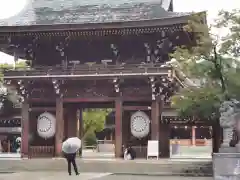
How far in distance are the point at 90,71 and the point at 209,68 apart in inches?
322

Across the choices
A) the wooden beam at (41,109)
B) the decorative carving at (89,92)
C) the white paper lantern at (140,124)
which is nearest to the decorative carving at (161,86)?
the white paper lantern at (140,124)

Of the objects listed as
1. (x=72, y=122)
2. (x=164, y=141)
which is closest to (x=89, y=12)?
(x=72, y=122)

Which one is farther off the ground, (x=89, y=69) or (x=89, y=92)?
(x=89, y=69)

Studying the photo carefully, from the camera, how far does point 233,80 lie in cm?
2225

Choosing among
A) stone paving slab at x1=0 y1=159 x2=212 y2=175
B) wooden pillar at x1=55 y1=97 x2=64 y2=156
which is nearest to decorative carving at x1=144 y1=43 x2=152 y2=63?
wooden pillar at x1=55 y1=97 x2=64 y2=156

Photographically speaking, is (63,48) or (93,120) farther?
(93,120)

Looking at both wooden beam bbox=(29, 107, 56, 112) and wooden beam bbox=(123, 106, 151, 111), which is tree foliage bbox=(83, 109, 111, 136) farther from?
wooden beam bbox=(123, 106, 151, 111)

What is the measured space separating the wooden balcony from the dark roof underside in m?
2.77

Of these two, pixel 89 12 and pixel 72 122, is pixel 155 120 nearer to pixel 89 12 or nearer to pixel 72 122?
pixel 72 122

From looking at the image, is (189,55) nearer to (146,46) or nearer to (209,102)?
(209,102)

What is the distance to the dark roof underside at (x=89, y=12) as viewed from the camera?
97.3 ft

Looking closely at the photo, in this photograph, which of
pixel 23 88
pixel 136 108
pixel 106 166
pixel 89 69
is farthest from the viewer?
pixel 23 88

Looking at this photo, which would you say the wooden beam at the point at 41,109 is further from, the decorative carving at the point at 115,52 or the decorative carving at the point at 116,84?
the decorative carving at the point at 115,52

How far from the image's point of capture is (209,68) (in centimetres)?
2320
